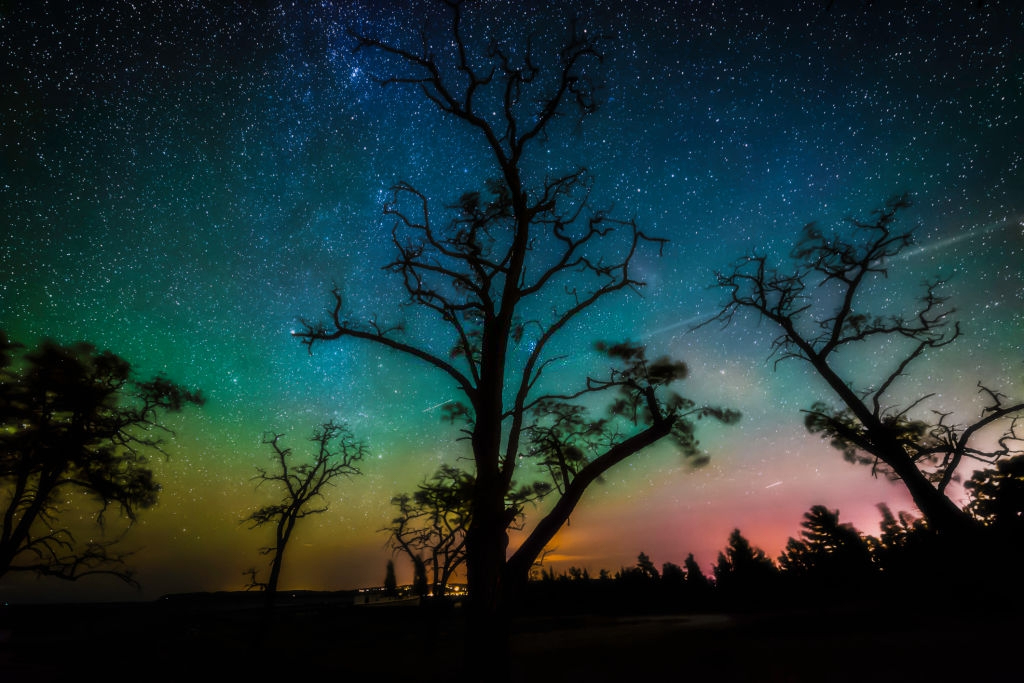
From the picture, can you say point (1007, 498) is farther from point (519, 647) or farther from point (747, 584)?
point (519, 647)

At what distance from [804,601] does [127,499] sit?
29697 mm

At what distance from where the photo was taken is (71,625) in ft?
89.4

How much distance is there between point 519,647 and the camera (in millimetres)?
18406

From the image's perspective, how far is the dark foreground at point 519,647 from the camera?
9.44m

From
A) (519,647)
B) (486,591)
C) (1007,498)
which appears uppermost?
(1007,498)

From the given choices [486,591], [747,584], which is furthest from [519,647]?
[486,591]

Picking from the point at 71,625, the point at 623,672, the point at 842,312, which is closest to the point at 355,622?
the point at 71,625

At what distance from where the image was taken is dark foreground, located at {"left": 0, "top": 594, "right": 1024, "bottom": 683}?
9438 mm

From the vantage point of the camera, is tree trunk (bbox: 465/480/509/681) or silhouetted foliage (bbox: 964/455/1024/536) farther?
silhouetted foliage (bbox: 964/455/1024/536)

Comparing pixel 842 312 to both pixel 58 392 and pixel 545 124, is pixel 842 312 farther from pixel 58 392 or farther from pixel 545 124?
pixel 58 392

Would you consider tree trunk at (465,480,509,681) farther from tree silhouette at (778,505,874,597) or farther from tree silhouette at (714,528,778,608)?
tree silhouette at (714,528,778,608)

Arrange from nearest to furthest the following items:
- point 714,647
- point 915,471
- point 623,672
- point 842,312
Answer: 1. point 915,471
2. point 623,672
3. point 842,312
4. point 714,647

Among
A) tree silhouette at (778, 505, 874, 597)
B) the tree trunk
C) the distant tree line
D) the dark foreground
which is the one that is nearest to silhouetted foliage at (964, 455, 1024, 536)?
the distant tree line

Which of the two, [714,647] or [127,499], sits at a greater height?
[127,499]
